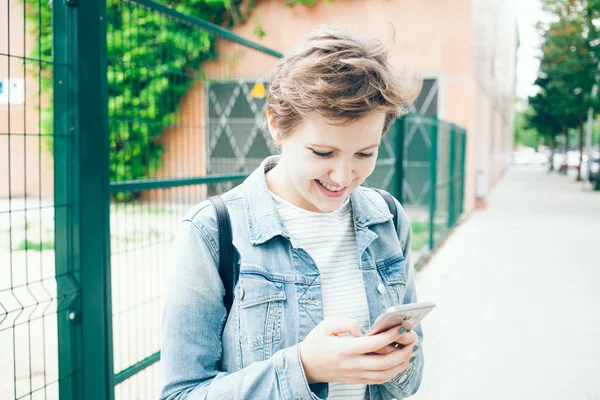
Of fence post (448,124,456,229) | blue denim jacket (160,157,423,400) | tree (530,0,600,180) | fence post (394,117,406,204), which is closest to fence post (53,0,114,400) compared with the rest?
blue denim jacket (160,157,423,400)

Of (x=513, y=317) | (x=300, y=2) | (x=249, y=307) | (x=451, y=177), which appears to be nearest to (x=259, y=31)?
(x=300, y=2)

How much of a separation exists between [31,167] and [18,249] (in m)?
0.35

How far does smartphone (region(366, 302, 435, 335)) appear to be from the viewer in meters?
1.12

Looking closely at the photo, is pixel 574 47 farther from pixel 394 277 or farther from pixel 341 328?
pixel 341 328

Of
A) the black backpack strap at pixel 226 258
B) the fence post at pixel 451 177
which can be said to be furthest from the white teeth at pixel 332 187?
the fence post at pixel 451 177

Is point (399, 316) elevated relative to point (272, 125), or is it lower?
lower

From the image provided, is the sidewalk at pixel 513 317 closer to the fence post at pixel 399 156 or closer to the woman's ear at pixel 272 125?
the fence post at pixel 399 156

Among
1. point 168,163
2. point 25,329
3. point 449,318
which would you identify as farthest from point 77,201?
point 449,318

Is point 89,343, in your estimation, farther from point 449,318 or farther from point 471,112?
point 471,112

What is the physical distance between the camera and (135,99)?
9.02ft

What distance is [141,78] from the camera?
2.79 metres

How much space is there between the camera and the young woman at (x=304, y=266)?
1.22m

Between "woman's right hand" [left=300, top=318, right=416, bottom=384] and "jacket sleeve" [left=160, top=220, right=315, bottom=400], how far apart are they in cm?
4

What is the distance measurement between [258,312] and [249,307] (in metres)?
0.02
